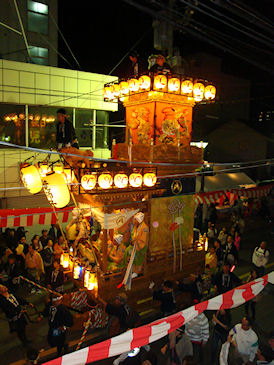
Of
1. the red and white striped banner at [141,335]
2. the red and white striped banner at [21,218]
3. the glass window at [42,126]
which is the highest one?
the glass window at [42,126]

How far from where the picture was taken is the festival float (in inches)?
404

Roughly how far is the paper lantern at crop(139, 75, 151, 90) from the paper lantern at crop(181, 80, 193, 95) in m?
1.58

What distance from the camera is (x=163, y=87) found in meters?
11.5

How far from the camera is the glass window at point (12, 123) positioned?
1472 centimetres

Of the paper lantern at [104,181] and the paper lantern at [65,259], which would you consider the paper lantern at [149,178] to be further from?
the paper lantern at [65,259]

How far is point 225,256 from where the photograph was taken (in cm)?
1218

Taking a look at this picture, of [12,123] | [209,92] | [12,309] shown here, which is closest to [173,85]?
[209,92]

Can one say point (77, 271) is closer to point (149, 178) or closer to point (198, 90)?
point (149, 178)

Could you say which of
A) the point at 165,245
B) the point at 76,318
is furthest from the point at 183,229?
the point at 76,318

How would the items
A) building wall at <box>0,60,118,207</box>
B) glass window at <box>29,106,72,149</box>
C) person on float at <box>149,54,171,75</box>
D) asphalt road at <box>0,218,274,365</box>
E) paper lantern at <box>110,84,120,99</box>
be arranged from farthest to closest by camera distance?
glass window at <box>29,106,72,149</box> < building wall at <box>0,60,118,207</box> < paper lantern at <box>110,84,120,99</box> < person on float at <box>149,54,171,75</box> < asphalt road at <box>0,218,274,365</box>

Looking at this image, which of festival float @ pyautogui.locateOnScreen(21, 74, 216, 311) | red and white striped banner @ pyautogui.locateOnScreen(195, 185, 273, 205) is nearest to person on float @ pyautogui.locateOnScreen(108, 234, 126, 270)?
festival float @ pyautogui.locateOnScreen(21, 74, 216, 311)

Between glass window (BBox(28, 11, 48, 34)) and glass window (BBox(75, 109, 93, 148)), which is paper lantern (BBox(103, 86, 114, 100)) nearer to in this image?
glass window (BBox(75, 109, 93, 148))

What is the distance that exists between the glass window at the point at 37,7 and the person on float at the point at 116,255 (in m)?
15.8

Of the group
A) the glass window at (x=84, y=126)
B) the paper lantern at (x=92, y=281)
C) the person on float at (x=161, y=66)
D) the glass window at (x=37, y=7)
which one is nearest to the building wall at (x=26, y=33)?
the glass window at (x=37, y=7)
